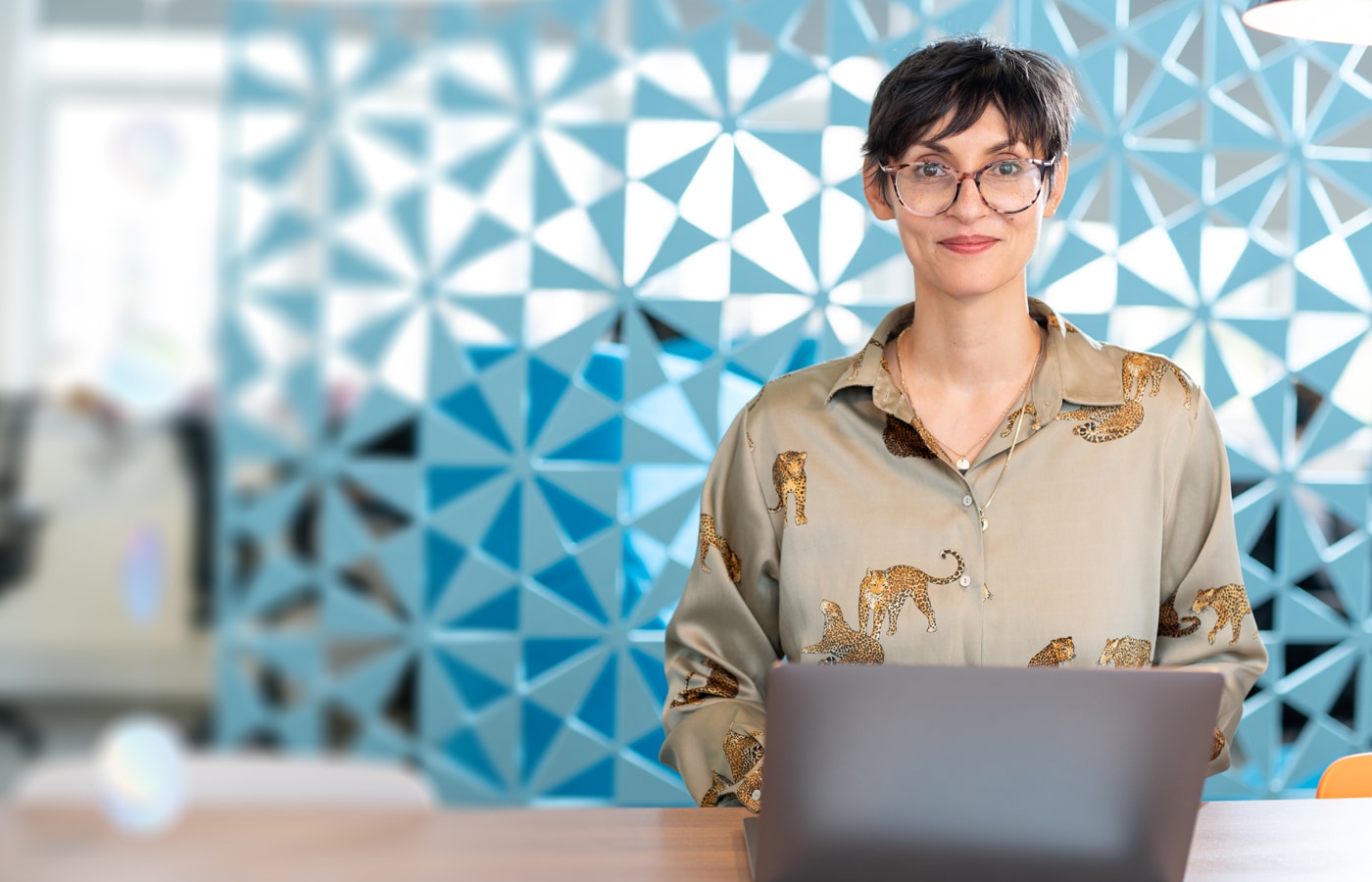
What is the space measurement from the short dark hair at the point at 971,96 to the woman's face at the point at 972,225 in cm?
1

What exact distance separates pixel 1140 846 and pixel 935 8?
1807 millimetres

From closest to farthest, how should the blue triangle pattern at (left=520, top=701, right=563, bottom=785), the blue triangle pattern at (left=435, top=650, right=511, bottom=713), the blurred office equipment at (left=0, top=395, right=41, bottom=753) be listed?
1. the blurred office equipment at (left=0, top=395, right=41, bottom=753)
2. the blue triangle pattern at (left=435, top=650, right=511, bottom=713)
3. the blue triangle pattern at (left=520, top=701, right=563, bottom=785)

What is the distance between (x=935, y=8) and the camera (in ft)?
7.35

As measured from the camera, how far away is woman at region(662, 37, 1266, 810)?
1160 mm

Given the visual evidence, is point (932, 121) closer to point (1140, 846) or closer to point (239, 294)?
point (1140, 846)

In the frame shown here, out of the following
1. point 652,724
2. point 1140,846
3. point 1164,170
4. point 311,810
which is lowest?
point 652,724

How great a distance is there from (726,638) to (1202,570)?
46 centimetres

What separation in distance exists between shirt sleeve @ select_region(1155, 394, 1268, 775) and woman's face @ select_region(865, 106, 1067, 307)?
27 cm

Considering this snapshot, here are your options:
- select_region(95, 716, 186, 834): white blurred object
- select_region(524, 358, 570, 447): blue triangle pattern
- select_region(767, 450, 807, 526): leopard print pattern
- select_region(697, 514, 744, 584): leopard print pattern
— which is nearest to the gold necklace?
select_region(767, 450, 807, 526): leopard print pattern

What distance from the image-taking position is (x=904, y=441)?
4.18ft

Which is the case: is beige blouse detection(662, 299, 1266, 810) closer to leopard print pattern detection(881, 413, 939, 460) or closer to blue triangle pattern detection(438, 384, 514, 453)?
leopard print pattern detection(881, 413, 939, 460)

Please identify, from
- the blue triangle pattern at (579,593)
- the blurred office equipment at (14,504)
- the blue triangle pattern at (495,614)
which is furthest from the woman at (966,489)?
the blurred office equipment at (14,504)

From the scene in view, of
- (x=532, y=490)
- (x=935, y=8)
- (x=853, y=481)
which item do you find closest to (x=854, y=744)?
(x=853, y=481)

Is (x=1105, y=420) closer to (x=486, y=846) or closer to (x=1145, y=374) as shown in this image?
(x=1145, y=374)
